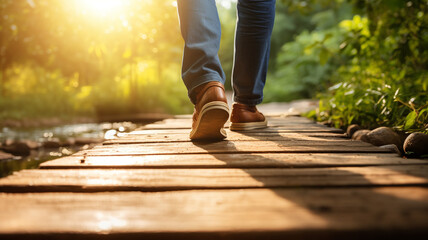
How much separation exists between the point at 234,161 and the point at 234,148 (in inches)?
10.0

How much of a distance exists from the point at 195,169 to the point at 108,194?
295 mm

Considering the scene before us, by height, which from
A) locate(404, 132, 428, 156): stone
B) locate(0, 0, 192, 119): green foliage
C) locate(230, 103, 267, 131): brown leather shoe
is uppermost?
locate(0, 0, 192, 119): green foliage

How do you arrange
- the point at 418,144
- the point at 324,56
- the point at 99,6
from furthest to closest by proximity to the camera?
the point at 99,6 < the point at 324,56 < the point at 418,144

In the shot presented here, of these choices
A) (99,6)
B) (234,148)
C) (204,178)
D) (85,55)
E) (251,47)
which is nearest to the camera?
(204,178)

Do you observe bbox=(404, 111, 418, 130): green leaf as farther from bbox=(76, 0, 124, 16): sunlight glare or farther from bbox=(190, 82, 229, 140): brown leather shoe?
bbox=(76, 0, 124, 16): sunlight glare

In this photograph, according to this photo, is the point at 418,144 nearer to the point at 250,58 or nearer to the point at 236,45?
the point at 250,58

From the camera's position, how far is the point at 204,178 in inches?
35.4

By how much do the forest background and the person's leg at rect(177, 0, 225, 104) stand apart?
3.09 ft

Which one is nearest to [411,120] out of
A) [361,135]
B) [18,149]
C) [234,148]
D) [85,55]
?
[361,135]

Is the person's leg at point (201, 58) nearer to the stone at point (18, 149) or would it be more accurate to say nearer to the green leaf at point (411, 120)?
the green leaf at point (411, 120)

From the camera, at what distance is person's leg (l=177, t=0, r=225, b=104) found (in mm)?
1499

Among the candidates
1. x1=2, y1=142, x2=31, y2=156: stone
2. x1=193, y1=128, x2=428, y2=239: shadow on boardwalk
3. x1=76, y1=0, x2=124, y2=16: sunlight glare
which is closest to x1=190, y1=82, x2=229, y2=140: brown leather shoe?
x1=193, y1=128, x2=428, y2=239: shadow on boardwalk

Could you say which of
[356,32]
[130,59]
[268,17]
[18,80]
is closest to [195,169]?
[268,17]

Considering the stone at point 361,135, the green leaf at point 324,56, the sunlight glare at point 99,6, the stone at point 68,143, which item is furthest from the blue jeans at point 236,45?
the sunlight glare at point 99,6
